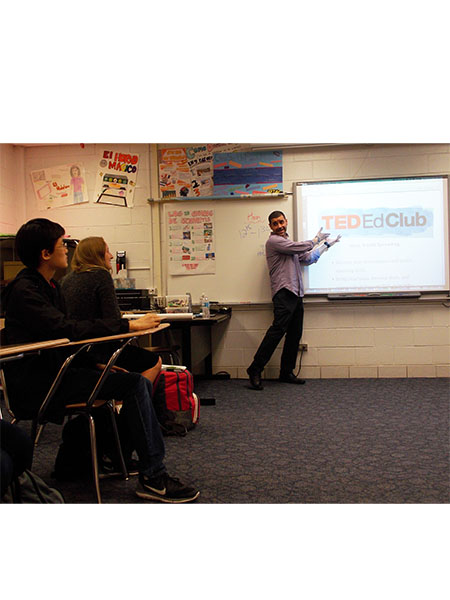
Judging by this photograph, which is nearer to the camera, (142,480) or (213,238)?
(142,480)

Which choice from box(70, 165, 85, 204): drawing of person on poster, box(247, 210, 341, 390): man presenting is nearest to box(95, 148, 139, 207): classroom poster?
box(70, 165, 85, 204): drawing of person on poster

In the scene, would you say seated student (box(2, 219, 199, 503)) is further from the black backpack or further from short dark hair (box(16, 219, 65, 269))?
the black backpack

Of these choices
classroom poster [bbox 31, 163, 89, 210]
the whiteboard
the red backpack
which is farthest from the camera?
classroom poster [bbox 31, 163, 89, 210]

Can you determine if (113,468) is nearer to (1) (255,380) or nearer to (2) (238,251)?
(1) (255,380)

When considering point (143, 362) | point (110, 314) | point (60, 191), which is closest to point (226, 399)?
point (143, 362)

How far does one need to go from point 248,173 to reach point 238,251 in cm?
73

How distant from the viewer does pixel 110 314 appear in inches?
92.4

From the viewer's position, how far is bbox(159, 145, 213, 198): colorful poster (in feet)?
15.7

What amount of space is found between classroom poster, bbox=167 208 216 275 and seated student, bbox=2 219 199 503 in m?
2.82

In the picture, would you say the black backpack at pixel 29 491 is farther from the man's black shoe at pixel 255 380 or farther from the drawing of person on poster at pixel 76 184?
the drawing of person on poster at pixel 76 184

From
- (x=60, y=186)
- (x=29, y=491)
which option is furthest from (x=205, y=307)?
(x=29, y=491)
